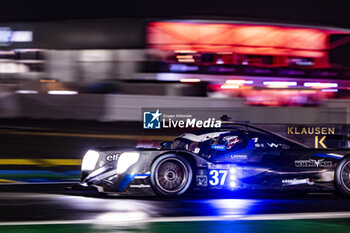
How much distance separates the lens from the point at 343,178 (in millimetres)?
8781

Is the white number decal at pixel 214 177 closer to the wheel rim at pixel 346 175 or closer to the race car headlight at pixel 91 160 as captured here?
the race car headlight at pixel 91 160

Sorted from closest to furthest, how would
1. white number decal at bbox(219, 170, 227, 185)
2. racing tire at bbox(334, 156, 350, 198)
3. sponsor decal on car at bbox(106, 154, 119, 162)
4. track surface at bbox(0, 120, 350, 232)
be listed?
1. track surface at bbox(0, 120, 350, 232)
2. sponsor decal on car at bbox(106, 154, 119, 162)
3. white number decal at bbox(219, 170, 227, 185)
4. racing tire at bbox(334, 156, 350, 198)

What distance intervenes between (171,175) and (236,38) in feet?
90.8

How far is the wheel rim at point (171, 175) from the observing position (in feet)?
27.7

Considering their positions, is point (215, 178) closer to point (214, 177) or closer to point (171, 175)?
point (214, 177)

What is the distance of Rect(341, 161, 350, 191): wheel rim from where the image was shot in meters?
8.77

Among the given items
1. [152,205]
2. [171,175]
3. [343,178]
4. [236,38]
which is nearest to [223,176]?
[171,175]

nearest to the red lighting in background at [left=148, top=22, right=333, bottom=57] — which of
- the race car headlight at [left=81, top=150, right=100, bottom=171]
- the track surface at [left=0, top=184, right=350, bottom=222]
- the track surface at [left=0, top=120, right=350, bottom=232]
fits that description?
the track surface at [left=0, top=120, right=350, bottom=232]

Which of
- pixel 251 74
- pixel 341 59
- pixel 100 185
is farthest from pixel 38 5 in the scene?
pixel 100 185

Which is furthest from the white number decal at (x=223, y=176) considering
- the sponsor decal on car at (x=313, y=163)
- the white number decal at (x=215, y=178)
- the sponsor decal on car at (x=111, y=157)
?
the sponsor decal on car at (x=111, y=157)

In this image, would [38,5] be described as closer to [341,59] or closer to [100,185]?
[341,59]

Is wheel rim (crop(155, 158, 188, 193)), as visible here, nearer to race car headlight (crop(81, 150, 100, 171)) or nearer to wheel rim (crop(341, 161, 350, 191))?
race car headlight (crop(81, 150, 100, 171))

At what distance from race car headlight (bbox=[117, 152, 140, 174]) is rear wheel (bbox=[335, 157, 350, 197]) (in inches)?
110

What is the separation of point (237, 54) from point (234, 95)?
8.05m
